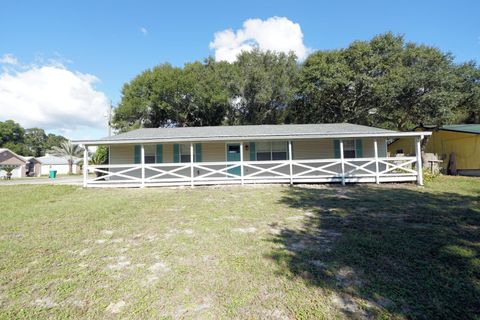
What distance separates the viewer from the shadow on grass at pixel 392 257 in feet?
8.47

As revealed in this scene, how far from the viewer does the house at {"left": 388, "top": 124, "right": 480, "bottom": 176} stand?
15.4 m

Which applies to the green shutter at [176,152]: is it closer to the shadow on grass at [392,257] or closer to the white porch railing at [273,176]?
the white porch railing at [273,176]

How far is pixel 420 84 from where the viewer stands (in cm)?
1634

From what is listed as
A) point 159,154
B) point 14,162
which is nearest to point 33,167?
point 14,162

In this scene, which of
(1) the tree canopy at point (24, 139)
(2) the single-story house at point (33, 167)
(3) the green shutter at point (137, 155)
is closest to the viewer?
(3) the green shutter at point (137, 155)

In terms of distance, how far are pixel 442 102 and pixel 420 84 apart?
71.5 inches

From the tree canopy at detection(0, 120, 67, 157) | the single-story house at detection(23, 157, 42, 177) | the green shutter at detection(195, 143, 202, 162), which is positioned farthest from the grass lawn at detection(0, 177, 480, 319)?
the tree canopy at detection(0, 120, 67, 157)

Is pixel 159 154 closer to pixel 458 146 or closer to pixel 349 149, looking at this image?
pixel 349 149

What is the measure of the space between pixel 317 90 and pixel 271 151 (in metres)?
10.5

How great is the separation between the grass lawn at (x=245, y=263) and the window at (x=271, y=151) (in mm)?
6761

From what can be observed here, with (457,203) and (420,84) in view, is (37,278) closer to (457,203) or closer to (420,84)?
(457,203)

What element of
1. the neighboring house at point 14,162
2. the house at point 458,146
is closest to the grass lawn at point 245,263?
the house at point 458,146

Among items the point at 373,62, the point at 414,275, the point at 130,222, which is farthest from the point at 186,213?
the point at 373,62

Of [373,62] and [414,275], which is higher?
[373,62]
